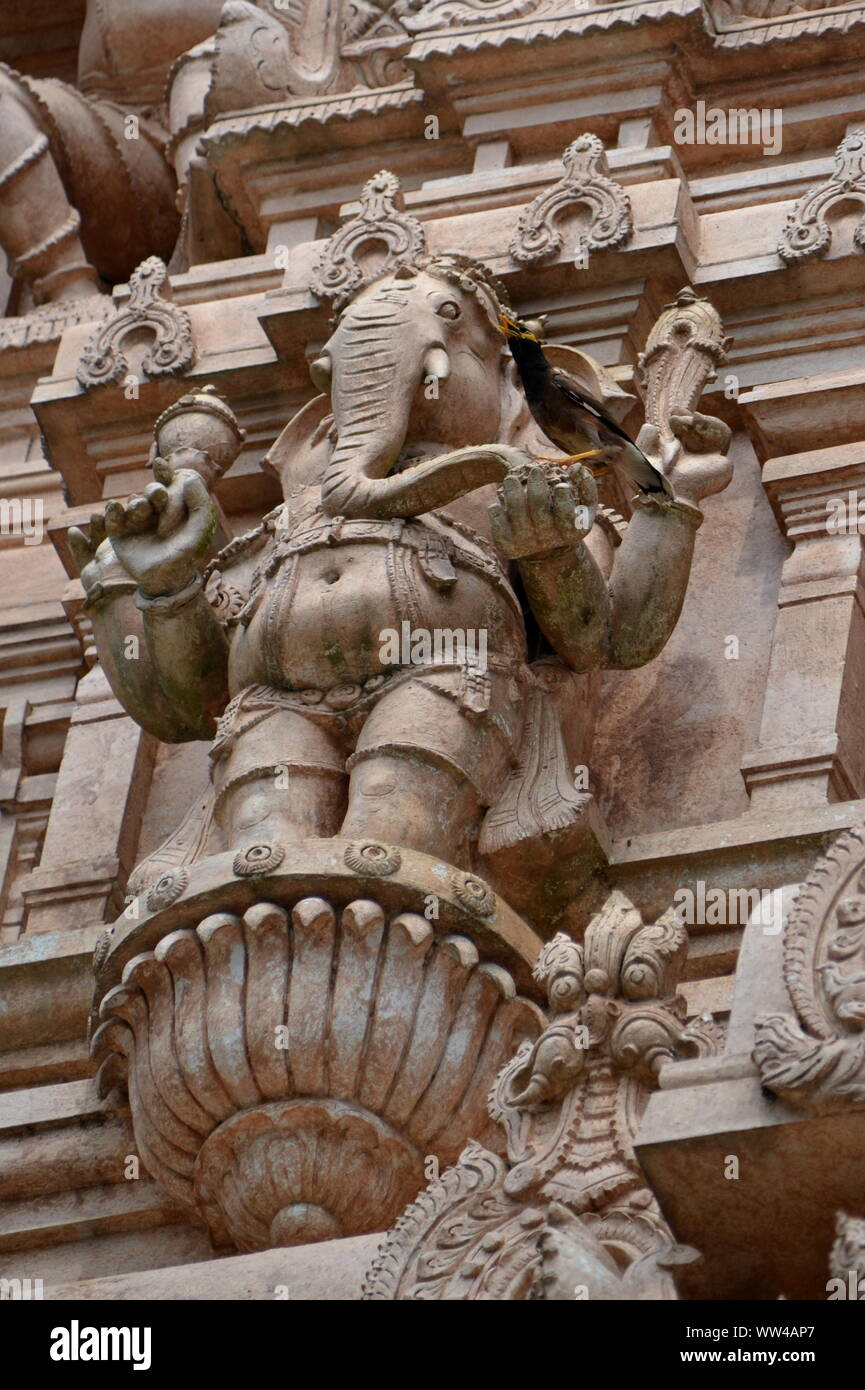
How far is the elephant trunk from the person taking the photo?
389 inches

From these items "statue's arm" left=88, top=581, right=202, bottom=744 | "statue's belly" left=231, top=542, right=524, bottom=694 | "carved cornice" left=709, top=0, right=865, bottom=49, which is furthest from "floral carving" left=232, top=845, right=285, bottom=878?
"carved cornice" left=709, top=0, right=865, bottom=49

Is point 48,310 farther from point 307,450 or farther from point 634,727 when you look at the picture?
point 634,727

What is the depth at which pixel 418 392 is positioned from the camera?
34.0 feet

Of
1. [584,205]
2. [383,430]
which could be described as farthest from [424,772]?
[584,205]

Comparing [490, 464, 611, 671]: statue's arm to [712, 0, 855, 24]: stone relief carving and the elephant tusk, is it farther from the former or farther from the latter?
[712, 0, 855, 24]: stone relief carving

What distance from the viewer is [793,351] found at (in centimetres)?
1172

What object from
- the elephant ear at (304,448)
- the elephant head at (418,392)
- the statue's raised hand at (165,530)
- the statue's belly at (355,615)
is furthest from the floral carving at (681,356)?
the statue's raised hand at (165,530)

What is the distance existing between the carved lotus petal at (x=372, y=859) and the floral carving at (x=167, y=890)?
0.48 m

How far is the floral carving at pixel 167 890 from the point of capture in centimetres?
905

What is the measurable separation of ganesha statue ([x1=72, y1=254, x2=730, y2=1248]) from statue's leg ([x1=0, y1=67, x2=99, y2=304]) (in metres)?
4.93
